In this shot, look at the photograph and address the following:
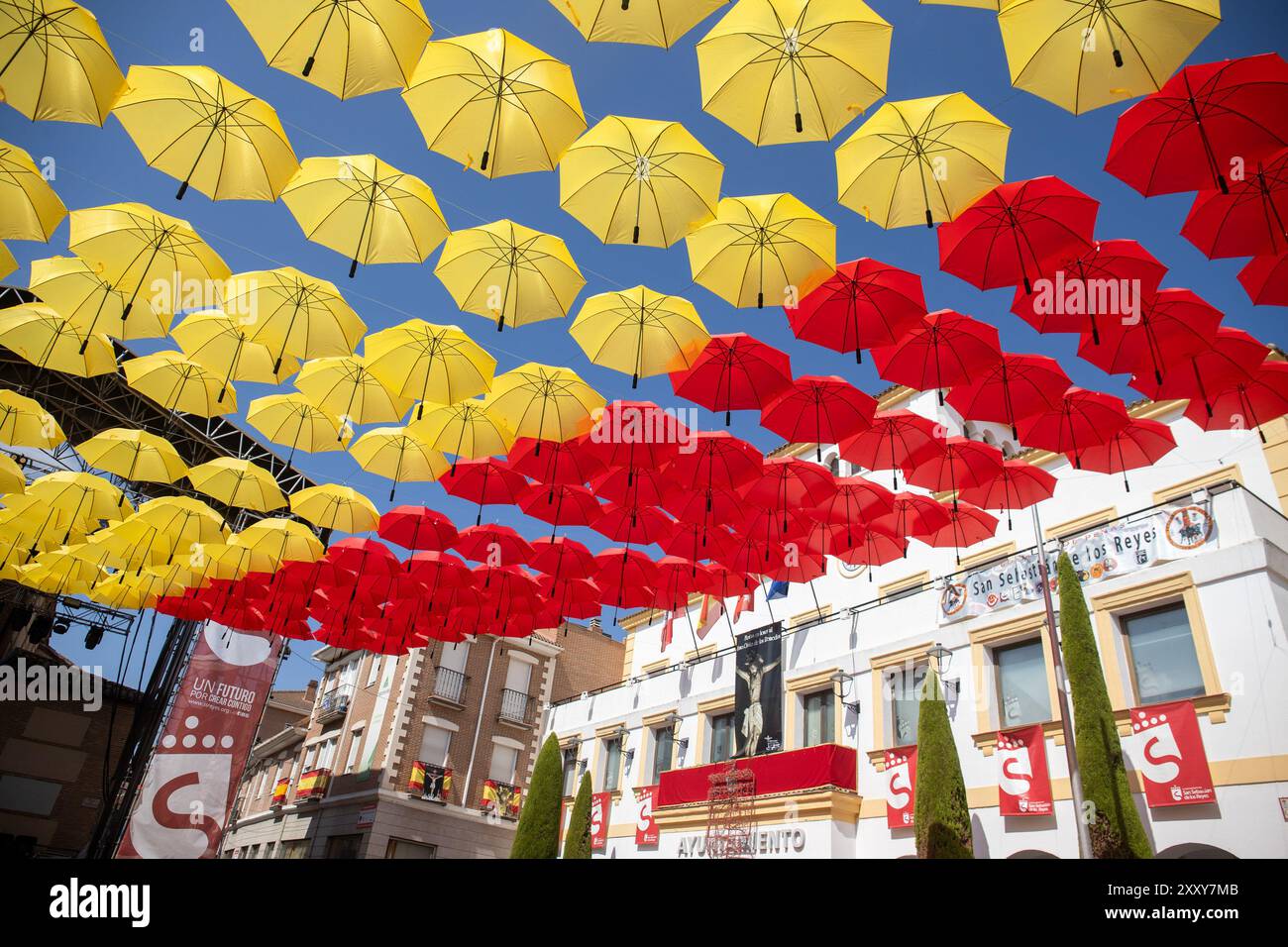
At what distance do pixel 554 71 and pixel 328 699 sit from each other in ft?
113

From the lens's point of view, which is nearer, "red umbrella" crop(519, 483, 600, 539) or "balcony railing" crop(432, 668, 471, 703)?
"red umbrella" crop(519, 483, 600, 539)

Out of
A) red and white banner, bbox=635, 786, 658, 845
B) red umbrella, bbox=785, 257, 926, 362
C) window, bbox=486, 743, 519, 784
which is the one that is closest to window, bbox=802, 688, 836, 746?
red and white banner, bbox=635, 786, 658, 845

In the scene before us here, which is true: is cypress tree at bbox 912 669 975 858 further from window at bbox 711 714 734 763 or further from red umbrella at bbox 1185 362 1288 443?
red umbrella at bbox 1185 362 1288 443

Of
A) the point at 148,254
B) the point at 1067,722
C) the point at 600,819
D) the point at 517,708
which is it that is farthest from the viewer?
the point at 517,708

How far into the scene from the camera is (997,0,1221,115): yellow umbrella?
5.39m

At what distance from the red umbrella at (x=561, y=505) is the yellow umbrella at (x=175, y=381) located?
462 centimetres

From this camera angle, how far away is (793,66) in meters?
6.04

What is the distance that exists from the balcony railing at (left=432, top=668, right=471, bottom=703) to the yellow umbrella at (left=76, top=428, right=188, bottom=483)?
18.8m

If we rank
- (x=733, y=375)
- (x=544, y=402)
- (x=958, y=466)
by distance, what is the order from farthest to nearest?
(x=958, y=466) < (x=544, y=402) < (x=733, y=375)

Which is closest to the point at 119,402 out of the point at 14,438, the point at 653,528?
the point at 14,438

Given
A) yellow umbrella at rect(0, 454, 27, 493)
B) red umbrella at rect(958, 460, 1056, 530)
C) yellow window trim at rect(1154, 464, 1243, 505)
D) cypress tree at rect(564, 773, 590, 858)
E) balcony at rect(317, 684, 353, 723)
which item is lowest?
cypress tree at rect(564, 773, 590, 858)

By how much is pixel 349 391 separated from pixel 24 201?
12.6 ft

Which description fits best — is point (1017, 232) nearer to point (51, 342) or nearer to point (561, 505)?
point (561, 505)

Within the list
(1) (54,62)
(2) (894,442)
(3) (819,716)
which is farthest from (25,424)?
(3) (819,716)
